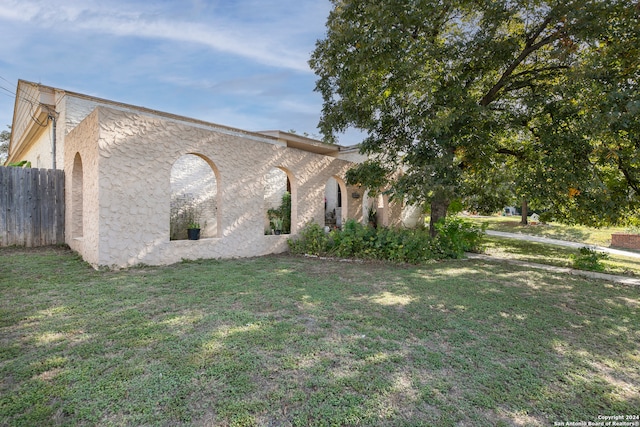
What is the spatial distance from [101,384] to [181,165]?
9.05m

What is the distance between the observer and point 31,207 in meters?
8.12

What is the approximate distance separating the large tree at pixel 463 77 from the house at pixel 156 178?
2712 mm

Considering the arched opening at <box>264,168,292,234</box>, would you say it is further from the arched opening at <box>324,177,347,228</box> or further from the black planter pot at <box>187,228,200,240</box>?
the black planter pot at <box>187,228,200,240</box>

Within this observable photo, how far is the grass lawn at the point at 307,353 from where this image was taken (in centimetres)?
215

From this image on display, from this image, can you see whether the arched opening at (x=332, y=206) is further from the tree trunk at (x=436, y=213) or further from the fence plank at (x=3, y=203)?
the fence plank at (x=3, y=203)

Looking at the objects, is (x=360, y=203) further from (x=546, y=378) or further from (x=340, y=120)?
(x=546, y=378)

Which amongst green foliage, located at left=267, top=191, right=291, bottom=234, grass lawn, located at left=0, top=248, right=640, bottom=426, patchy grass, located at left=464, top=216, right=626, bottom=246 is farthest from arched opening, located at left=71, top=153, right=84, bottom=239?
patchy grass, located at left=464, top=216, right=626, bottom=246

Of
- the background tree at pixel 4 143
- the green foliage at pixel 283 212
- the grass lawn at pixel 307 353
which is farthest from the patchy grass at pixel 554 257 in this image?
the background tree at pixel 4 143

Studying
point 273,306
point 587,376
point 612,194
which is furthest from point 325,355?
point 612,194

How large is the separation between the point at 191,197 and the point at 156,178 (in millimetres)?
4254

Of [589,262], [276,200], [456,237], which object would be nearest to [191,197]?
[276,200]

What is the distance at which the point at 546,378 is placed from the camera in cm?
263

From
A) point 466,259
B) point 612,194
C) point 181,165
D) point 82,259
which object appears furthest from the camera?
point 181,165

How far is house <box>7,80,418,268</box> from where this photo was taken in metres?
5.99
